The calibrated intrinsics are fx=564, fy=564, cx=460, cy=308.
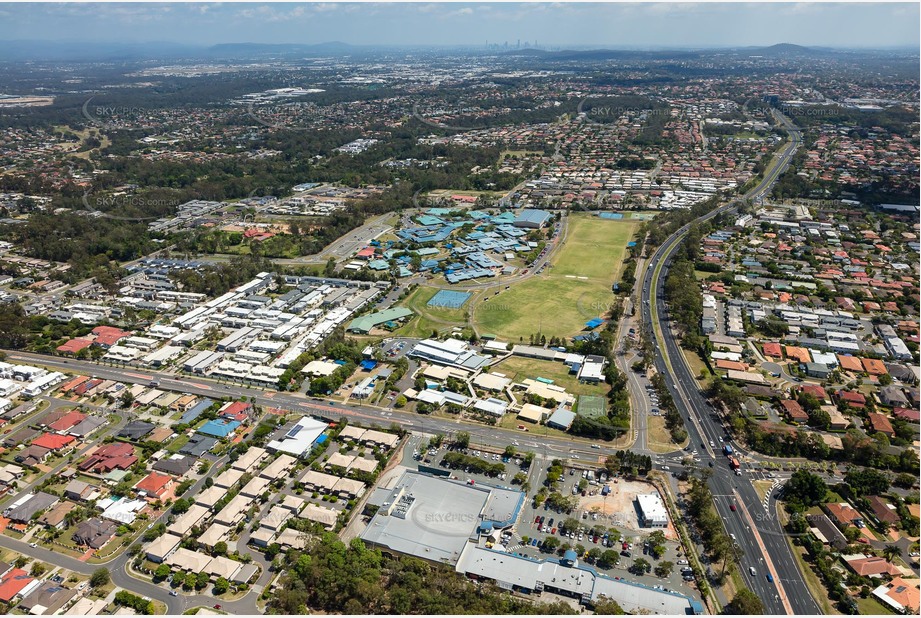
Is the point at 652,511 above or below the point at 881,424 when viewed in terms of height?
below

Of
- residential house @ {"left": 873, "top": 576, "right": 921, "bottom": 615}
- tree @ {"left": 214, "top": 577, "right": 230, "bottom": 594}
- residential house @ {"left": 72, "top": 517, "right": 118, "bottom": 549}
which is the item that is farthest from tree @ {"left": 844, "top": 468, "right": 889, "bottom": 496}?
residential house @ {"left": 72, "top": 517, "right": 118, "bottom": 549}

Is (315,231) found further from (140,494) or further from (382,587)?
(382,587)

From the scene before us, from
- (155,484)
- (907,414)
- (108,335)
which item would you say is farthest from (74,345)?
(907,414)

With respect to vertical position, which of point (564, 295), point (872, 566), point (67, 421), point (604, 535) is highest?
point (564, 295)

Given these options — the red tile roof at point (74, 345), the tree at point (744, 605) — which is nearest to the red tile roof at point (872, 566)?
the tree at point (744, 605)

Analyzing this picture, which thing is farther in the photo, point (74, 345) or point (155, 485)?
point (74, 345)

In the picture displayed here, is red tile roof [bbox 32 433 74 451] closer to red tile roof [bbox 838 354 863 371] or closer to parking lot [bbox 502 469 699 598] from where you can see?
parking lot [bbox 502 469 699 598]

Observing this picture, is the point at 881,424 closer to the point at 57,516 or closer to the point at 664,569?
the point at 664,569

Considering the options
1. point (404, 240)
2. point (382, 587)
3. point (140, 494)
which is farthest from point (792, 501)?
point (404, 240)
